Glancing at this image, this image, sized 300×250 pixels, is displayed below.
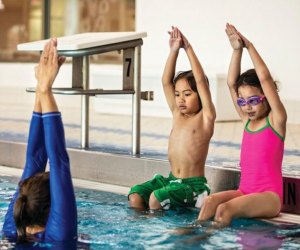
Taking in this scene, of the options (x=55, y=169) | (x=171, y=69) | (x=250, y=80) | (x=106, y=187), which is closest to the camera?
(x=55, y=169)

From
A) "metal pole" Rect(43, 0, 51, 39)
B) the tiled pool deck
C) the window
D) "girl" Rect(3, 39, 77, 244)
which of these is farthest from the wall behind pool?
"girl" Rect(3, 39, 77, 244)

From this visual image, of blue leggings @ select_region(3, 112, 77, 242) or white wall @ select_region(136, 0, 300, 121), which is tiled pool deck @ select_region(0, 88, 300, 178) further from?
blue leggings @ select_region(3, 112, 77, 242)

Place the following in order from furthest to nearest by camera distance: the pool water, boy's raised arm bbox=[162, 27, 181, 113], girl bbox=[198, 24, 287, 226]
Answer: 1. boy's raised arm bbox=[162, 27, 181, 113]
2. girl bbox=[198, 24, 287, 226]
3. the pool water

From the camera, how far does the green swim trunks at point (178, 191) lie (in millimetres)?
5870

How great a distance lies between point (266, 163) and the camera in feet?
18.5

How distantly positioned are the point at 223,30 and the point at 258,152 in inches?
277

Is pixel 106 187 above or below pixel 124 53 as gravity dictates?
below

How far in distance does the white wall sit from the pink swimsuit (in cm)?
601

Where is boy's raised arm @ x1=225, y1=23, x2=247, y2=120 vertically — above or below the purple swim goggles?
above

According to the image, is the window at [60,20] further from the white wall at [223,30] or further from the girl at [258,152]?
the girl at [258,152]

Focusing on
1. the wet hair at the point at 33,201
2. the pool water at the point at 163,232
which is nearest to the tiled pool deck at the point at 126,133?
the pool water at the point at 163,232

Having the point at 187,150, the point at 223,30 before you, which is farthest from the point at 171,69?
the point at 223,30

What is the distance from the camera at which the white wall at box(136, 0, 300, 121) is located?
38.7 feet

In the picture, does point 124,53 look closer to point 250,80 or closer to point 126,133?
point 250,80
